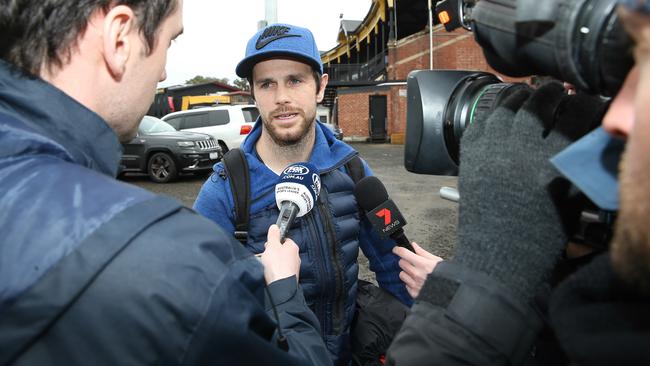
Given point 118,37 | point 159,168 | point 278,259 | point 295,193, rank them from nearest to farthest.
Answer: point 118,37, point 278,259, point 295,193, point 159,168

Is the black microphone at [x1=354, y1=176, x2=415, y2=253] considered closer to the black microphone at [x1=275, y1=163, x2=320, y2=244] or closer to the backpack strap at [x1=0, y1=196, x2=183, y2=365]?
the black microphone at [x1=275, y1=163, x2=320, y2=244]

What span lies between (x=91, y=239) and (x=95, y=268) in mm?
49

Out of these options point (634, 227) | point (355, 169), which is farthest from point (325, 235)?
point (634, 227)

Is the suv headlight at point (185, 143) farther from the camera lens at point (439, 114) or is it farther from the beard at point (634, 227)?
the beard at point (634, 227)

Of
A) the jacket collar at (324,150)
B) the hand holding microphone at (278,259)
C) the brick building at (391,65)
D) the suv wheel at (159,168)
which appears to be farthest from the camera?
the brick building at (391,65)

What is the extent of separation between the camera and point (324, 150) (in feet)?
7.02

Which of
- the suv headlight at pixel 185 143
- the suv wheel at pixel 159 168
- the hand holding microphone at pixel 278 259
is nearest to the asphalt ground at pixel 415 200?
the suv wheel at pixel 159 168

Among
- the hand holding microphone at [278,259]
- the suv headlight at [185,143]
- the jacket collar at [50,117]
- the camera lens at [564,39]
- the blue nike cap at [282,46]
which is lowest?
the suv headlight at [185,143]

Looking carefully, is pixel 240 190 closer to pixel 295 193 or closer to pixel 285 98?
pixel 295 193

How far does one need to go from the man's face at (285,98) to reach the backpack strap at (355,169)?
27cm

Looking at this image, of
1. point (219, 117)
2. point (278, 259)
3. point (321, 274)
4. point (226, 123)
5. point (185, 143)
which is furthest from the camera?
point (219, 117)

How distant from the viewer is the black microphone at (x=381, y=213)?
1901 mm

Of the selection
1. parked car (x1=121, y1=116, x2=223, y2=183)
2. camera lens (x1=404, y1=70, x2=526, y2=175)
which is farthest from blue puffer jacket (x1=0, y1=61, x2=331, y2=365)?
parked car (x1=121, y1=116, x2=223, y2=183)

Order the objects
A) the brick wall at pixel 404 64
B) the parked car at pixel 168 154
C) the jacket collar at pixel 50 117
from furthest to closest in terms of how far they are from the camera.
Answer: the brick wall at pixel 404 64, the parked car at pixel 168 154, the jacket collar at pixel 50 117
